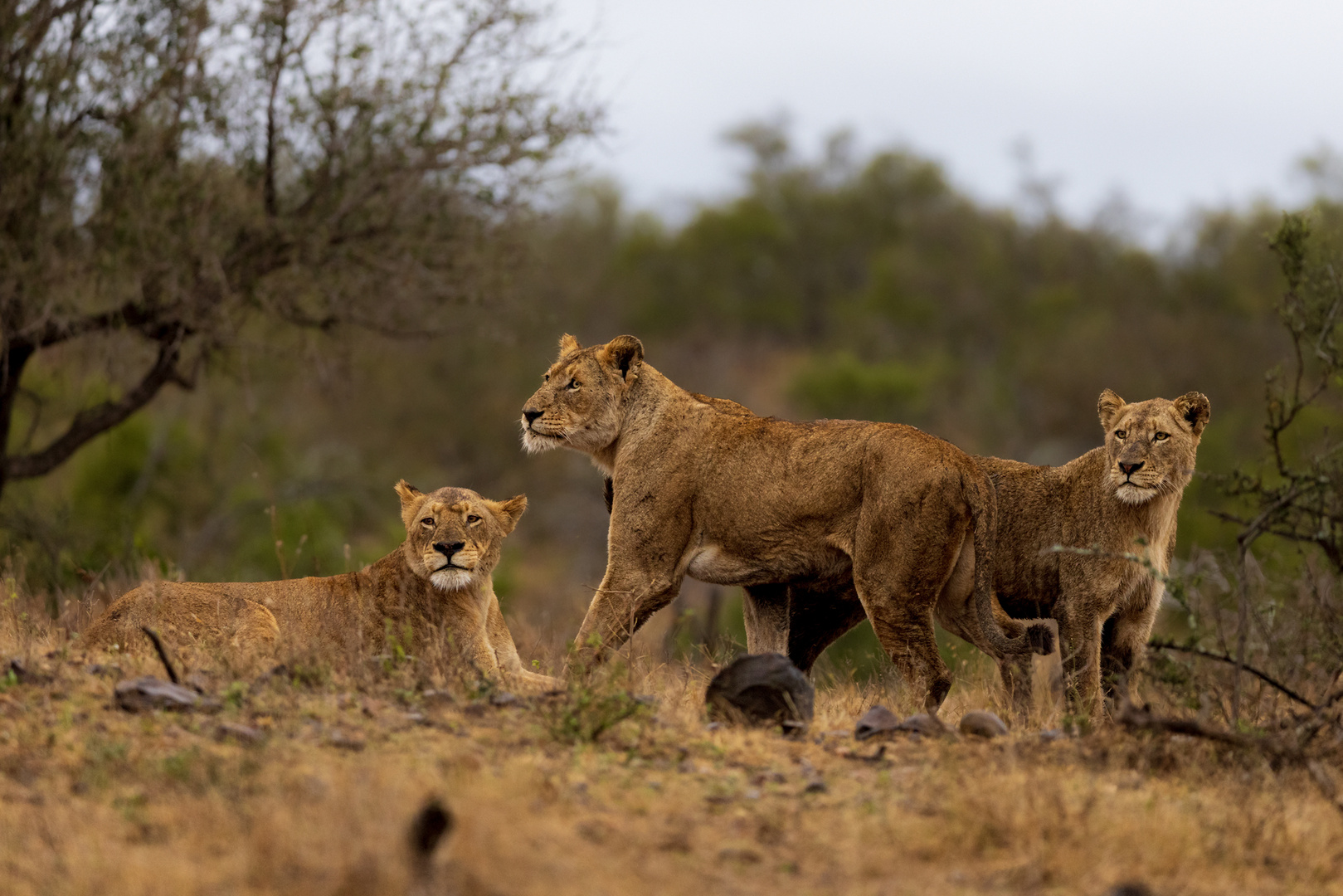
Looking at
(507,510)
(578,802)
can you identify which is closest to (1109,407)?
(507,510)

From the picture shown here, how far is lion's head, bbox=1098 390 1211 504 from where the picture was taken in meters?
7.43

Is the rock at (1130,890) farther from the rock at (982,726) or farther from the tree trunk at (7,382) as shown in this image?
the tree trunk at (7,382)

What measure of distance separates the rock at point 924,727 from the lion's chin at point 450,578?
8.40 ft

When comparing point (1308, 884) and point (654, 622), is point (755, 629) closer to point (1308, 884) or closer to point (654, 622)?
point (1308, 884)

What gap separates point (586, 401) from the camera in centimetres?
805

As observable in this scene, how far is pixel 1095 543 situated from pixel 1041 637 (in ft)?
1.86

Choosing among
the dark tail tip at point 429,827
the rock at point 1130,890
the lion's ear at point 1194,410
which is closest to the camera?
the dark tail tip at point 429,827

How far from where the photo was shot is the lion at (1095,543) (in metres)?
7.35

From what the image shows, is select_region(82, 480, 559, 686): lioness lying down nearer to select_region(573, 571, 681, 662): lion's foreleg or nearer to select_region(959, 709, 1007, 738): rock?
select_region(573, 571, 681, 662): lion's foreleg

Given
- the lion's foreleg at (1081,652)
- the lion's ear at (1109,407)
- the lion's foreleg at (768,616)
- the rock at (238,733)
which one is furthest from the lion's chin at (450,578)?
the lion's ear at (1109,407)

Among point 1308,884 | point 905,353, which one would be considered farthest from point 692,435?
point 905,353

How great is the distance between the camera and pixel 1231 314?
43.6 metres

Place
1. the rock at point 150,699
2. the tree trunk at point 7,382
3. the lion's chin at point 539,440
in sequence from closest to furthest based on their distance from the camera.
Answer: the rock at point 150,699 → the lion's chin at point 539,440 → the tree trunk at point 7,382

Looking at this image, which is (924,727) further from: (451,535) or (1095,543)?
(451,535)
